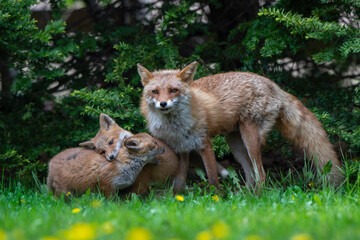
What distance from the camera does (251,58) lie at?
6.65 meters

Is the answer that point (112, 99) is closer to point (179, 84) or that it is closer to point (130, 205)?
point (179, 84)

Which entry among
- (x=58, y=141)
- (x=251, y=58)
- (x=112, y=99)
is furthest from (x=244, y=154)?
(x=58, y=141)

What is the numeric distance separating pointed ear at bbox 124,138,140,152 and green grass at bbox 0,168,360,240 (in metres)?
0.79

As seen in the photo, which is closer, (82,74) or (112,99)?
(112,99)

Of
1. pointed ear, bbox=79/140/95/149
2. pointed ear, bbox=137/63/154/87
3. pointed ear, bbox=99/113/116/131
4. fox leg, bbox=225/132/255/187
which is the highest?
pointed ear, bbox=137/63/154/87

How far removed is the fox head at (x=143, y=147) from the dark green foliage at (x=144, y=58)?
0.83m

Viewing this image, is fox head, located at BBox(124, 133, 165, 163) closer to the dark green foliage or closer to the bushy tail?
the dark green foliage

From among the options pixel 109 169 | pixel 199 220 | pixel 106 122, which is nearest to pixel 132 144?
pixel 109 169

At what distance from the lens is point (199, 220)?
3281 millimetres

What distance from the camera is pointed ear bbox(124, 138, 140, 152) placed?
17.2ft

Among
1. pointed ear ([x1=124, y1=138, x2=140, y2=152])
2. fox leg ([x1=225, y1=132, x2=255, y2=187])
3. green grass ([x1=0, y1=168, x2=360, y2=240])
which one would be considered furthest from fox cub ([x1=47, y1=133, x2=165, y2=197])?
fox leg ([x1=225, y1=132, x2=255, y2=187])

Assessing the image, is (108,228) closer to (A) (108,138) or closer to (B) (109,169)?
(B) (109,169)

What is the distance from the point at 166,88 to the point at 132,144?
0.80m

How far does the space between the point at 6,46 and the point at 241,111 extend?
130 inches
